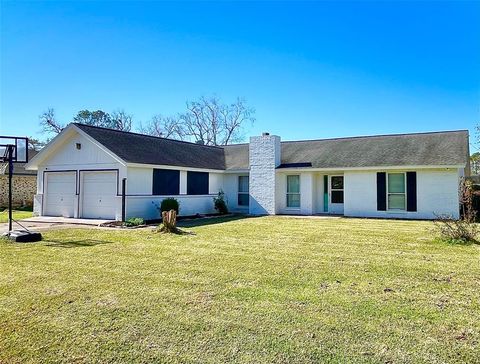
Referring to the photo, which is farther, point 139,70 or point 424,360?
point 139,70

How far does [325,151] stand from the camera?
20844 mm

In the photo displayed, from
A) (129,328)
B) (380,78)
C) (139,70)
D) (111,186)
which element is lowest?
(129,328)

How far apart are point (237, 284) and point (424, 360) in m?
3.08

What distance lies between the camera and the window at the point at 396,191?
17266mm

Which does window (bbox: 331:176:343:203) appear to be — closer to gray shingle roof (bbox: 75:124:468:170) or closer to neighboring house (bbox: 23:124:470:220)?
neighboring house (bbox: 23:124:470:220)

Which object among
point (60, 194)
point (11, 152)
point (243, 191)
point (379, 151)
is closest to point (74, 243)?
point (11, 152)

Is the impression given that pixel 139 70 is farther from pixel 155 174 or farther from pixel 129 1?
pixel 129 1

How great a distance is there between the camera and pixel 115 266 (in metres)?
7.20

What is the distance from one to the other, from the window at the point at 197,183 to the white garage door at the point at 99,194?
4.08 m

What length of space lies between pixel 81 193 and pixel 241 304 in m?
14.4

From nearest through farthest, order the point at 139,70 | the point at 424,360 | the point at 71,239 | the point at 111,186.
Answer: the point at 424,360 → the point at 71,239 → the point at 111,186 → the point at 139,70

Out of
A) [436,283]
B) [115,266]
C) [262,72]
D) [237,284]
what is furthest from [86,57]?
[436,283]

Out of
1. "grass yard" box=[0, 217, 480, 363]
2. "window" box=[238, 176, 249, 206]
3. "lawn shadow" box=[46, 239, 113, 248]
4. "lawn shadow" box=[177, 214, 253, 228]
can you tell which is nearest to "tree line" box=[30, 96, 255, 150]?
"window" box=[238, 176, 249, 206]

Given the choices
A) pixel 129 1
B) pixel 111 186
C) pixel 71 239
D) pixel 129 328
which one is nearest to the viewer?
pixel 129 328
